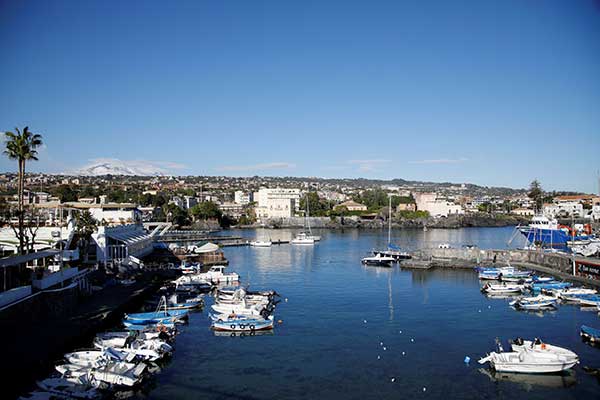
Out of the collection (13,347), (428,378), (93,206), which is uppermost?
(93,206)

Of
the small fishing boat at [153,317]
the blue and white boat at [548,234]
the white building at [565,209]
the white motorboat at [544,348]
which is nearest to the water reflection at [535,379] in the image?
the white motorboat at [544,348]

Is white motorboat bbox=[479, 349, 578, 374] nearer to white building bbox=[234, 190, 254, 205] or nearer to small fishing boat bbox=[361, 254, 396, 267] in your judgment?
small fishing boat bbox=[361, 254, 396, 267]

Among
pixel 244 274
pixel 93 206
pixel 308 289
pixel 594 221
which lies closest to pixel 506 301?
pixel 308 289

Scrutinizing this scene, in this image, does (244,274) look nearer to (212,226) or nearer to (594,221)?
(212,226)

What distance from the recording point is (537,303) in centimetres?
2778

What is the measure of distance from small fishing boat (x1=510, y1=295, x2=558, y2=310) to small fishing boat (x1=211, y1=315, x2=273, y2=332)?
13.4 meters

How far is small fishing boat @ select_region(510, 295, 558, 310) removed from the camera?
1089 inches

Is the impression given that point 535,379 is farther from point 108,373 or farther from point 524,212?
point 524,212

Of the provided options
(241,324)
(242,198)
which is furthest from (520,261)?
(242,198)

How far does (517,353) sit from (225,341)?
11032 mm

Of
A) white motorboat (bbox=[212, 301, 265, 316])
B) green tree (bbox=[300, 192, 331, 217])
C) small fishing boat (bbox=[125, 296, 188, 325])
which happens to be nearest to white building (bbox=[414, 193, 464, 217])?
green tree (bbox=[300, 192, 331, 217])

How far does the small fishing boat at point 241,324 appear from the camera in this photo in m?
23.2

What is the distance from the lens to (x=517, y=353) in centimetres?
1852

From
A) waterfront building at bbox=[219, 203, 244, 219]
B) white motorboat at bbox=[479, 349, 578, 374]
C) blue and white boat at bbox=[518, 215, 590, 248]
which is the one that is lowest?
white motorboat at bbox=[479, 349, 578, 374]
